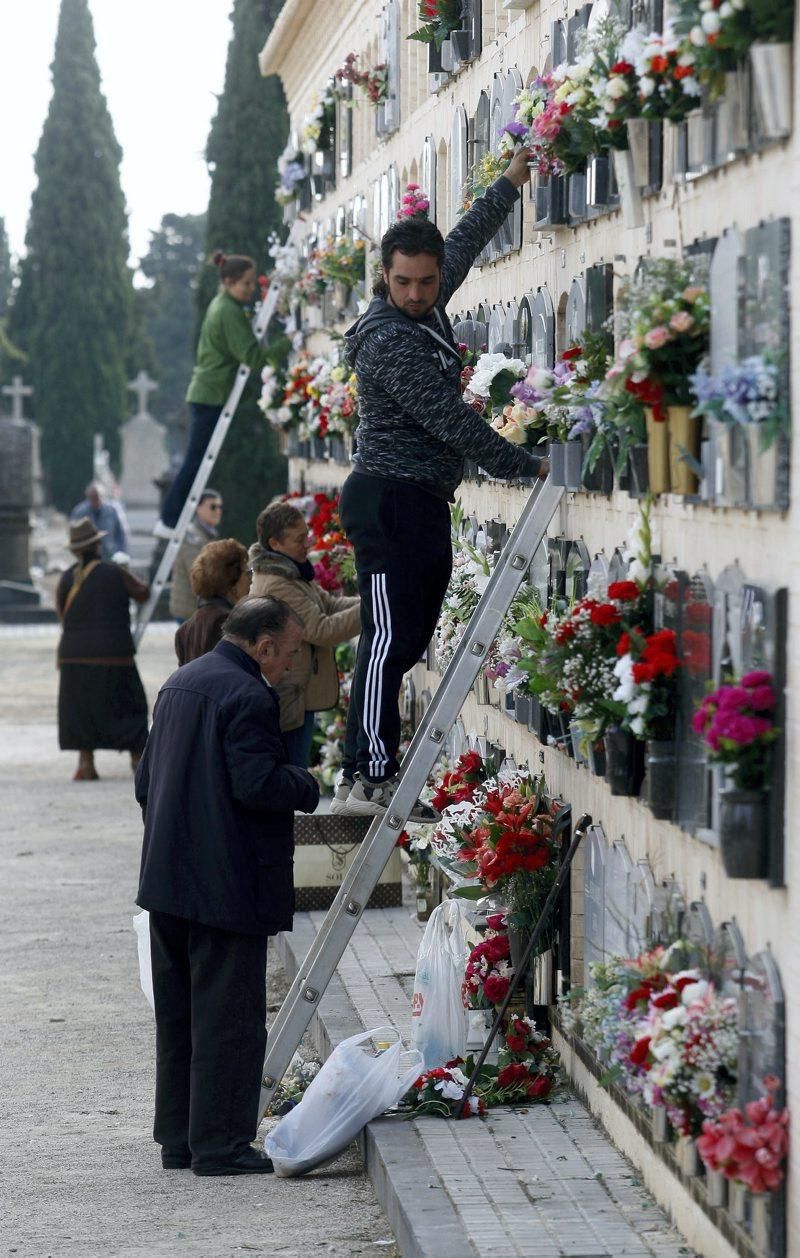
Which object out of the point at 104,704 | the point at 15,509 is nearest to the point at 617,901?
the point at 104,704

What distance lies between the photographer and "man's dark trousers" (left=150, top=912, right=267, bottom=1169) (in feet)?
21.2

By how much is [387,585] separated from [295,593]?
2.31 meters

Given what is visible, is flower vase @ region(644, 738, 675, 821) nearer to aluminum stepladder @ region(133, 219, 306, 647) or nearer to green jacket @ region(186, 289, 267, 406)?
aluminum stepladder @ region(133, 219, 306, 647)

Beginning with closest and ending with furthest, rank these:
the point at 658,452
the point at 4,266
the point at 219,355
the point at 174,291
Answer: the point at 658,452 → the point at 219,355 → the point at 4,266 → the point at 174,291

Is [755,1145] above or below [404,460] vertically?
below

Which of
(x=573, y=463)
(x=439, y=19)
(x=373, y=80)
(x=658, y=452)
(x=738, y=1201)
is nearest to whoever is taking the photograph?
(x=738, y=1201)

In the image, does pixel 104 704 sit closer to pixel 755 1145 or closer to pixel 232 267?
pixel 232 267

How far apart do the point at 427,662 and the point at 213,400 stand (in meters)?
5.36

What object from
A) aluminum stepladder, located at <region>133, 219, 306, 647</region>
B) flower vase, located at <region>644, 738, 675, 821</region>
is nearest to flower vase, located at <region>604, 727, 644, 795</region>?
flower vase, located at <region>644, 738, 675, 821</region>

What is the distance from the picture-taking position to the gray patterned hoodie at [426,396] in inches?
253

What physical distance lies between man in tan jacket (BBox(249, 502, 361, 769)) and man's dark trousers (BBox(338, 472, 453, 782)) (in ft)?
6.98

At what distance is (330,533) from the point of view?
11.8m

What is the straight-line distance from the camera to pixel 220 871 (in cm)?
634

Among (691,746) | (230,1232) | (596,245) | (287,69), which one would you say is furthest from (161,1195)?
(287,69)
